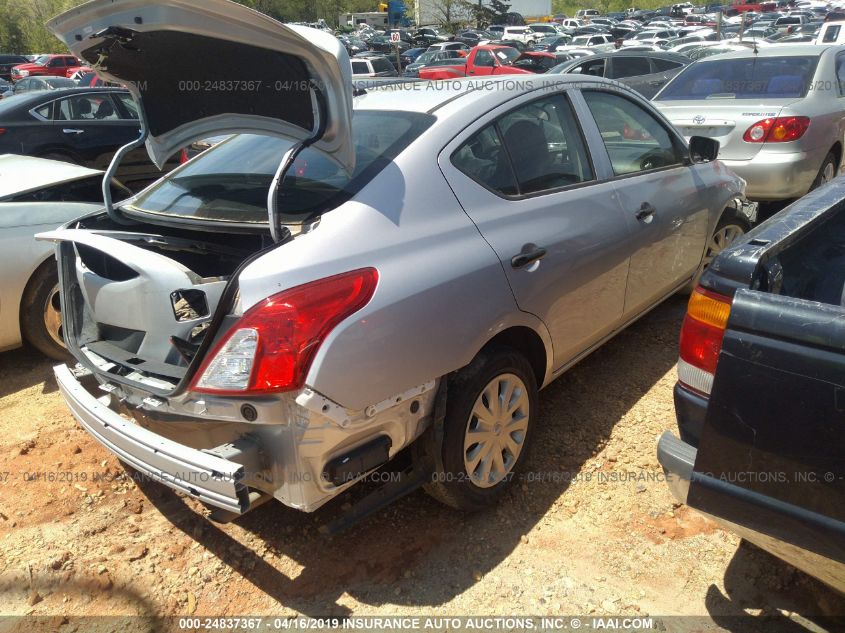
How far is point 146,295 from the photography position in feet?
7.85

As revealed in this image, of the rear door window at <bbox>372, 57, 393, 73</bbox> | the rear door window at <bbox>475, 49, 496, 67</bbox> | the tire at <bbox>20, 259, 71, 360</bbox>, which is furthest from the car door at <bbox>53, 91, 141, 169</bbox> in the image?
the rear door window at <bbox>372, 57, 393, 73</bbox>

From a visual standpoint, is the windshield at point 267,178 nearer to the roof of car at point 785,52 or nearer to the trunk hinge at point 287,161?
the trunk hinge at point 287,161

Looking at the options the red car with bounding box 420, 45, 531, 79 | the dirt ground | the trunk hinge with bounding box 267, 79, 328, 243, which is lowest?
the red car with bounding box 420, 45, 531, 79

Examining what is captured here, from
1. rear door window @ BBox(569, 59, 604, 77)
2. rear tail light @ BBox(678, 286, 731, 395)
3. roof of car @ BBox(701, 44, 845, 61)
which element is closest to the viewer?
rear tail light @ BBox(678, 286, 731, 395)

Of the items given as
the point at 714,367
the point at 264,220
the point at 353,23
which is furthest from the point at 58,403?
the point at 353,23

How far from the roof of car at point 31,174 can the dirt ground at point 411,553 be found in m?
1.81

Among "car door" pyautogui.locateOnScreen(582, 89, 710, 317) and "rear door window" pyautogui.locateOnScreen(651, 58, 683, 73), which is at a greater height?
"car door" pyautogui.locateOnScreen(582, 89, 710, 317)

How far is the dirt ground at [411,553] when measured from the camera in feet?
7.94

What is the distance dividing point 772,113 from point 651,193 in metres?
3.21

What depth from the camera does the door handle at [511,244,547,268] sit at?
105 inches

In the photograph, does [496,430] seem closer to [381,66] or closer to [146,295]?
[146,295]

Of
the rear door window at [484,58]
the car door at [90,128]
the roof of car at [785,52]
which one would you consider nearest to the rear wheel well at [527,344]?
the roof of car at [785,52]

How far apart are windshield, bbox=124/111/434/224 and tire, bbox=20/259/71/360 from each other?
1.43 m

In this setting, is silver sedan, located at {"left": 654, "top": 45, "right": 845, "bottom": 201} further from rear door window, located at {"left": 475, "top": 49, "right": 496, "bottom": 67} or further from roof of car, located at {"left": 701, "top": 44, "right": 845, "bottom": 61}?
rear door window, located at {"left": 475, "top": 49, "right": 496, "bottom": 67}
